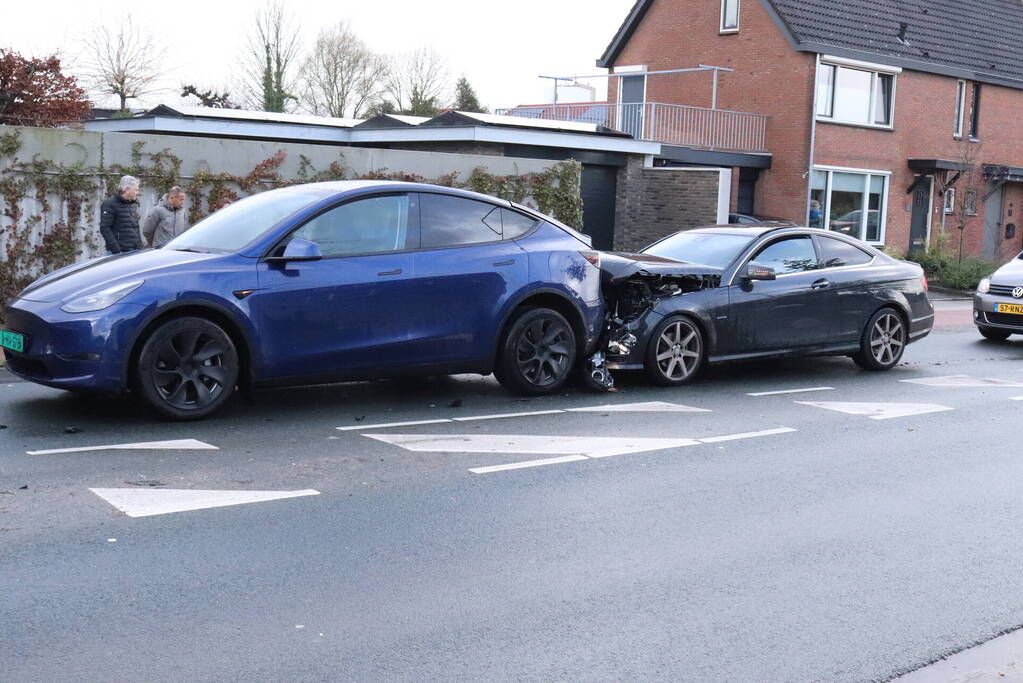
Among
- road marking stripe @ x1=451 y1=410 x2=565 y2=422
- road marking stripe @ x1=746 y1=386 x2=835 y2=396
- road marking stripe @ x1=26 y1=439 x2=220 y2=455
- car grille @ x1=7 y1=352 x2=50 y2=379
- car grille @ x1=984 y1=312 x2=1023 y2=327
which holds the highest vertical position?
car grille @ x1=984 y1=312 x2=1023 y2=327

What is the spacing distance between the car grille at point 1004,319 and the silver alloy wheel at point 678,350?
22.1 feet

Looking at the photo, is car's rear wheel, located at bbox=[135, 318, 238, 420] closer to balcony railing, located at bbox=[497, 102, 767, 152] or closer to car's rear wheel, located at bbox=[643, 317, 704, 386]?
car's rear wheel, located at bbox=[643, 317, 704, 386]

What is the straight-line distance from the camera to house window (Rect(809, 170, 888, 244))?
32.5m

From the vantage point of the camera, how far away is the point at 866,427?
31.4 feet

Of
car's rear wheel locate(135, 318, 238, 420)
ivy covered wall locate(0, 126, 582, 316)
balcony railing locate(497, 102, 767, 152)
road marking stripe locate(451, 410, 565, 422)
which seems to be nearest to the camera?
car's rear wheel locate(135, 318, 238, 420)

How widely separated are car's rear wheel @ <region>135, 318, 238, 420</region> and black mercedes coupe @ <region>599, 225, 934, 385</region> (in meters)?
3.70

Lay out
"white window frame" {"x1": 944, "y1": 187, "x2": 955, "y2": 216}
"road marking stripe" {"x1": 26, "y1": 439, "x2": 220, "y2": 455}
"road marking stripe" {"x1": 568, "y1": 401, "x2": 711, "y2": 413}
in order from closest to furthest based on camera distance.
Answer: "road marking stripe" {"x1": 26, "y1": 439, "x2": 220, "y2": 455} < "road marking stripe" {"x1": 568, "y1": 401, "x2": 711, "y2": 413} < "white window frame" {"x1": 944, "y1": 187, "x2": 955, "y2": 216}

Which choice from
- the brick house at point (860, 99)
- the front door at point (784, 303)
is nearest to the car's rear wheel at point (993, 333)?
the front door at point (784, 303)

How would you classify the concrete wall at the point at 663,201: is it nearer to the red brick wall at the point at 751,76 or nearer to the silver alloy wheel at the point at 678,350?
the red brick wall at the point at 751,76

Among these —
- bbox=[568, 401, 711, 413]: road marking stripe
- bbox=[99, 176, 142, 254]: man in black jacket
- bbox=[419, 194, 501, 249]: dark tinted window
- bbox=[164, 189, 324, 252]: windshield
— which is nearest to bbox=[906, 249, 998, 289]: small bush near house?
bbox=[568, 401, 711, 413]: road marking stripe

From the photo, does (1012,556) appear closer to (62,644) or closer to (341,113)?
(62,644)

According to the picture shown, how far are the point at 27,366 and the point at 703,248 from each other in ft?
21.7

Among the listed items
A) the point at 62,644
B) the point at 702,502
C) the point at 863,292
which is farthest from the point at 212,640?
the point at 863,292

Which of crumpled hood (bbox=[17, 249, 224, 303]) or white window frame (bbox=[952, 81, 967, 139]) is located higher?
white window frame (bbox=[952, 81, 967, 139])
